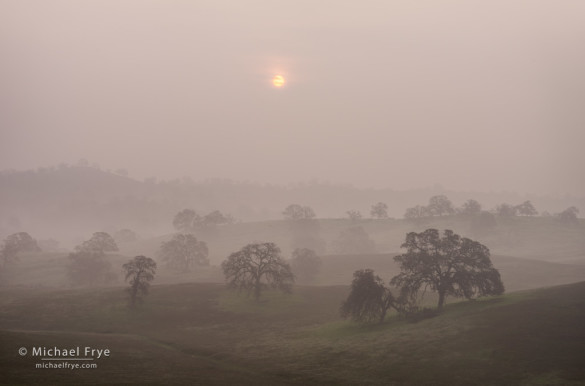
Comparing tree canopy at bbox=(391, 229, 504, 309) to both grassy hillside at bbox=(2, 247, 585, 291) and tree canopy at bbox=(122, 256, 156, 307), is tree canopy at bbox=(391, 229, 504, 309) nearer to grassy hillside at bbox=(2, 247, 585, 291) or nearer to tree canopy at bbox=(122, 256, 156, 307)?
grassy hillside at bbox=(2, 247, 585, 291)

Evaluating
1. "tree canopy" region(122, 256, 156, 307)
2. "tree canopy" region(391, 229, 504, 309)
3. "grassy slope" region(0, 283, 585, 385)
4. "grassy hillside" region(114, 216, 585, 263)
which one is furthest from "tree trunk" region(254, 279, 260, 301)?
"grassy hillside" region(114, 216, 585, 263)

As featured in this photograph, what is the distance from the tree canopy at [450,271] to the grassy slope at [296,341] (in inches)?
106

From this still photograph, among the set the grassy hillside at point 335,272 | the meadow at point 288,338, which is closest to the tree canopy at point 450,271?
the meadow at point 288,338

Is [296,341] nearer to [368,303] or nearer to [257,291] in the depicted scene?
[368,303]

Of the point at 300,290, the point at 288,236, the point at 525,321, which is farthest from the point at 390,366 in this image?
the point at 288,236

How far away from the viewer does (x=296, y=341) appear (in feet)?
188

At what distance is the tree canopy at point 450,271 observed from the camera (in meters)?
63.5

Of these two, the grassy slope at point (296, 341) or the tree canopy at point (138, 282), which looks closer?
the grassy slope at point (296, 341)

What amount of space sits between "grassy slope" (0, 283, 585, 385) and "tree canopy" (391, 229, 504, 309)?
2.70 m

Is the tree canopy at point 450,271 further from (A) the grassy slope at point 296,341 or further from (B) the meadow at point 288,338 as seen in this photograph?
(A) the grassy slope at point 296,341

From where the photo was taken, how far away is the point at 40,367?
3722cm

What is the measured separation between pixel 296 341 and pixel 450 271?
2880 centimetres

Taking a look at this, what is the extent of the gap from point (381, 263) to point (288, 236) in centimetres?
7375

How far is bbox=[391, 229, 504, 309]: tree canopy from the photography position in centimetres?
6353
